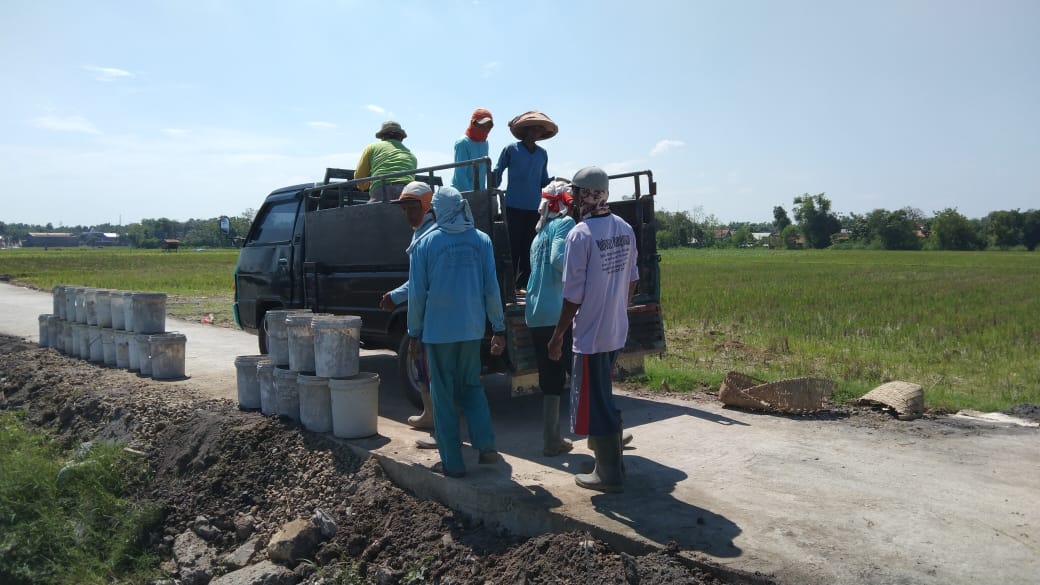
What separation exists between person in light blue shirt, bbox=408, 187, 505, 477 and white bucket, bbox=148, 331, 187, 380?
4.93 metres

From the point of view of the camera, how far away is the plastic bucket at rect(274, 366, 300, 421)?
21.0ft

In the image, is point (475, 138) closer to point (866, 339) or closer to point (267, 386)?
point (267, 386)

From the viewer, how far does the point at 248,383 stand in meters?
6.90

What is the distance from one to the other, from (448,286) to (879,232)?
10132 centimetres

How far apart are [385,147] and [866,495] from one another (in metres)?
5.32

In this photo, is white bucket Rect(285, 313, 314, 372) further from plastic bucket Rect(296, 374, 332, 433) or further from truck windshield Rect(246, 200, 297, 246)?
truck windshield Rect(246, 200, 297, 246)

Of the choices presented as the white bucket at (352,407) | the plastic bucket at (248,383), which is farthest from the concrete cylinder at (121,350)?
the white bucket at (352,407)

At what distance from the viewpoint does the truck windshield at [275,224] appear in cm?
867

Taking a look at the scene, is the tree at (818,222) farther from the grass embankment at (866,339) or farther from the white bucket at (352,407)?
the white bucket at (352,407)

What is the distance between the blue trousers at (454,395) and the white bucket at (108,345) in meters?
6.38

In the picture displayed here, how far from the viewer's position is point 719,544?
375cm

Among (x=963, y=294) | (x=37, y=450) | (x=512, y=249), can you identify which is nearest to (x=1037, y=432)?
(x=512, y=249)

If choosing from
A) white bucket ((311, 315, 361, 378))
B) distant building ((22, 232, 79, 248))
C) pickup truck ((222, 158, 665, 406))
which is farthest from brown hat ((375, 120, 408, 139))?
distant building ((22, 232, 79, 248))

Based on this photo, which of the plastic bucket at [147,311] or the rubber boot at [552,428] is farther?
the plastic bucket at [147,311]
